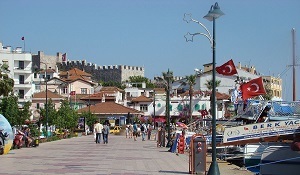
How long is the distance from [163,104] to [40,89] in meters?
39.1

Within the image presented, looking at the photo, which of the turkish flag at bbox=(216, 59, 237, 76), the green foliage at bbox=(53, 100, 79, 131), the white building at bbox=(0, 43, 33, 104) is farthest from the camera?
the white building at bbox=(0, 43, 33, 104)

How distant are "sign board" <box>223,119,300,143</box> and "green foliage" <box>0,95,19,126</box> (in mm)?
29119

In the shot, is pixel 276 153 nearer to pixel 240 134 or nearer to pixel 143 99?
pixel 240 134

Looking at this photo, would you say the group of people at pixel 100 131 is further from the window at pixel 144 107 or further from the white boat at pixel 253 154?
the window at pixel 144 107

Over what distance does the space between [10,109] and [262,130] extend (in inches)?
1213

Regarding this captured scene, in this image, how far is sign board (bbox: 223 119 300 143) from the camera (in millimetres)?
24562

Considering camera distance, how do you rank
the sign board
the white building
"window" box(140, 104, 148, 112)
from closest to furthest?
the sign board, the white building, "window" box(140, 104, 148, 112)

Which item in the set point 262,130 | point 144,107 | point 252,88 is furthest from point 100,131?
point 144,107

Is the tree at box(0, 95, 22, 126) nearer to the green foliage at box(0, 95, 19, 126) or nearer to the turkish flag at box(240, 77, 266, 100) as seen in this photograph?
the green foliage at box(0, 95, 19, 126)

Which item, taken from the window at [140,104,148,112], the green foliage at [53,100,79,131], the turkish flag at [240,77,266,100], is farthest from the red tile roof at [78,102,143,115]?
the turkish flag at [240,77,266,100]

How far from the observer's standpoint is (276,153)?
21.5 meters

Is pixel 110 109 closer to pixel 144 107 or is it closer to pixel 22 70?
pixel 22 70

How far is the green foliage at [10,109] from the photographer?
5069 centimetres

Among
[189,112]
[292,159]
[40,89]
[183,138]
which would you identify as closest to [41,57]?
[40,89]
